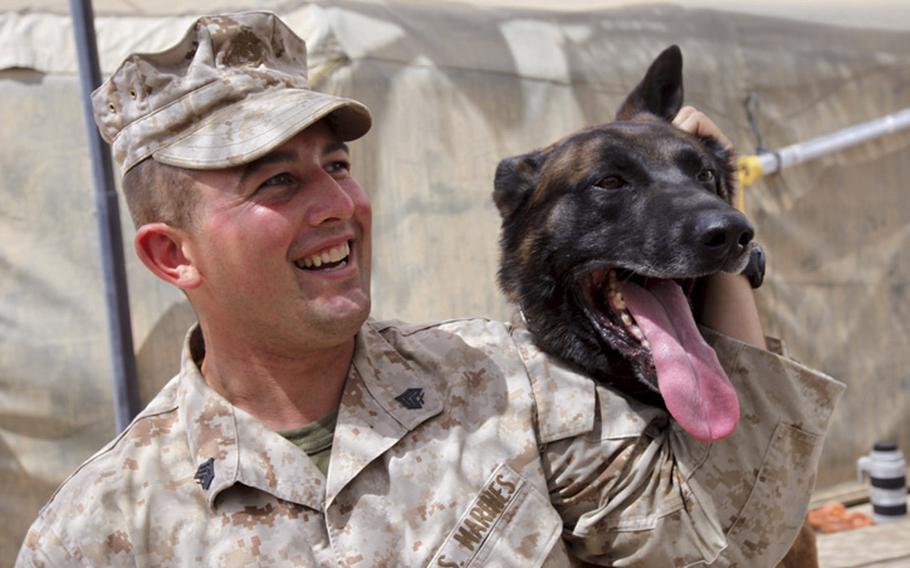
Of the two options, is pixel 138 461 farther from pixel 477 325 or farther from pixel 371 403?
pixel 477 325

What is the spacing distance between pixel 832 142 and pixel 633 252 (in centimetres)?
355

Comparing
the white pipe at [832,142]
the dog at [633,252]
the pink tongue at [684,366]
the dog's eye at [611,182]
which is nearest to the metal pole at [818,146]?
the white pipe at [832,142]

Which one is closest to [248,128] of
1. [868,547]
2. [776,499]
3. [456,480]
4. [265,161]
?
[265,161]

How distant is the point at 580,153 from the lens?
7.04 ft

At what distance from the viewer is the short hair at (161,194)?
5.89ft

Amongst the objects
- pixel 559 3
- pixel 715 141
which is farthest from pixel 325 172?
pixel 559 3

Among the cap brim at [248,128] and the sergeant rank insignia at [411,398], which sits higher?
the cap brim at [248,128]

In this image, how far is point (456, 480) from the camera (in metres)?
1.81

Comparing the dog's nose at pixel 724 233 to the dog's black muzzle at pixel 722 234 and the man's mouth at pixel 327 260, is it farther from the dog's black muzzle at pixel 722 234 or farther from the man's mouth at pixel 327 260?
the man's mouth at pixel 327 260

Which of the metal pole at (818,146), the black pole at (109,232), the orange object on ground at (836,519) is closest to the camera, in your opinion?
the black pole at (109,232)

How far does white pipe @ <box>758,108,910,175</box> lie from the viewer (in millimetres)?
5098

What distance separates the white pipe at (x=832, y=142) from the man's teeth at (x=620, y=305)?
3.19 meters

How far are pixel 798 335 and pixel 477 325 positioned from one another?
141 inches

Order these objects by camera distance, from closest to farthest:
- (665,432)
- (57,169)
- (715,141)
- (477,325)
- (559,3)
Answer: (665,432) < (477,325) < (715,141) < (57,169) < (559,3)
